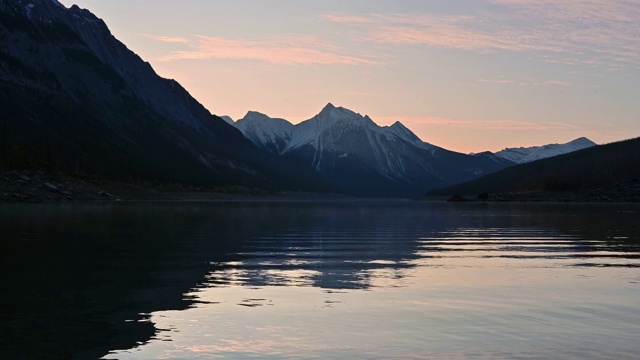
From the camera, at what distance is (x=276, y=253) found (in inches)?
2047

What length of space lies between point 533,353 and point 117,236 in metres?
47.8

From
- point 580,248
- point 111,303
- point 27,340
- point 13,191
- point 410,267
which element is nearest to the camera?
point 27,340

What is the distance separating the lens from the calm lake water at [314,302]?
22.6 metres

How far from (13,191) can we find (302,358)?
18353 centimetres

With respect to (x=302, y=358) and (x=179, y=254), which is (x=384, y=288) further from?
(x=179, y=254)

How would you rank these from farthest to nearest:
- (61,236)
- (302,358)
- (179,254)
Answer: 1. (61,236)
2. (179,254)
3. (302,358)

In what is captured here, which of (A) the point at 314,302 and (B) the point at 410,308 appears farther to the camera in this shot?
(A) the point at 314,302

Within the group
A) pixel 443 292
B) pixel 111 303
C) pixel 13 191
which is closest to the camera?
pixel 111 303

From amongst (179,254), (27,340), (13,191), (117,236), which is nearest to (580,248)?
(179,254)

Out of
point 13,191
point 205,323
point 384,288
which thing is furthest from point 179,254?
point 13,191

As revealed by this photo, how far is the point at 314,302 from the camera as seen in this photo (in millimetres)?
30438

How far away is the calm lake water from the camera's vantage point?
2262cm

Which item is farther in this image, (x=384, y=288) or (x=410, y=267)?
(x=410, y=267)

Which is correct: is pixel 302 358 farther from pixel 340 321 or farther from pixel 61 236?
pixel 61 236
